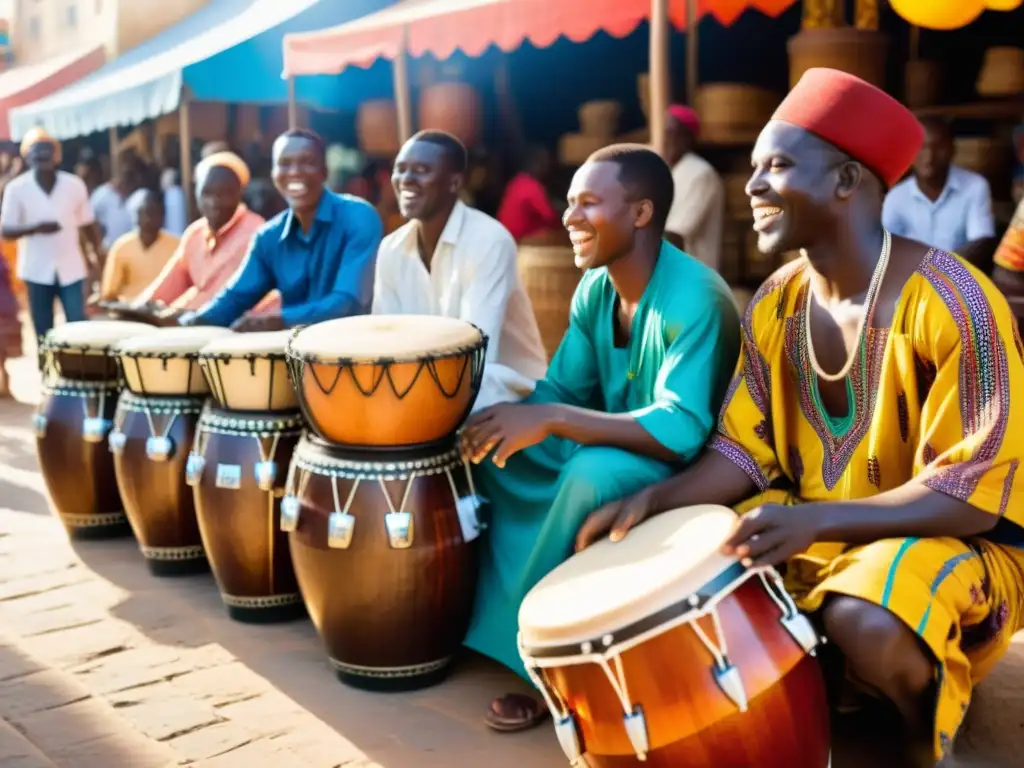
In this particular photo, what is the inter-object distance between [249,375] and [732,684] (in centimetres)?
205

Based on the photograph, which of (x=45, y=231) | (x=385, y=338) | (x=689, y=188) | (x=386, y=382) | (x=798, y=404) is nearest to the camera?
(x=798, y=404)

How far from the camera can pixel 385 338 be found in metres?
3.20

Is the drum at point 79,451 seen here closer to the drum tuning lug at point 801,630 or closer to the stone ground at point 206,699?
the stone ground at point 206,699

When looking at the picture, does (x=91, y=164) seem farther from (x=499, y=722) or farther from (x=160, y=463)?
(x=499, y=722)

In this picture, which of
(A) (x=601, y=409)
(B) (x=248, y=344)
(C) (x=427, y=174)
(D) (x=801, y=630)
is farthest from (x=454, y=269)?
(D) (x=801, y=630)

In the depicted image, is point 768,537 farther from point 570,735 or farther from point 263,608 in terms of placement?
point 263,608

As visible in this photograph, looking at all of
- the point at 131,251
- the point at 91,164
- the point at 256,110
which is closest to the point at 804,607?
the point at 131,251

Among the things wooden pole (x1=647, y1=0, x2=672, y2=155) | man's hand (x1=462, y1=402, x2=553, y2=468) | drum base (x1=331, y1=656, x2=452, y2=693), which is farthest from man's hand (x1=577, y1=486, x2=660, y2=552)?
wooden pole (x1=647, y1=0, x2=672, y2=155)

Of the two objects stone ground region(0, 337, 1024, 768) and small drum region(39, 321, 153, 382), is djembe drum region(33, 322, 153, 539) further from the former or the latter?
stone ground region(0, 337, 1024, 768)

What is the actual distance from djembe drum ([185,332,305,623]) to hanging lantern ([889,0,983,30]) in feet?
9.20

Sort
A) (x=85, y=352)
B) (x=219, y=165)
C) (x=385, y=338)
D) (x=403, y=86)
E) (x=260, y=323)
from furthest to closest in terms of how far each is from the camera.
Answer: (x=403, y=86), (x=219, y=165), (x=85, y=352), (x=260, y=323), (x=385, y=338)

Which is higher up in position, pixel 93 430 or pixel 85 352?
pixel 85 352

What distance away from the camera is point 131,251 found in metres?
7.16

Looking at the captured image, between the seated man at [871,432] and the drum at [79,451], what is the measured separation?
8.34 feet
